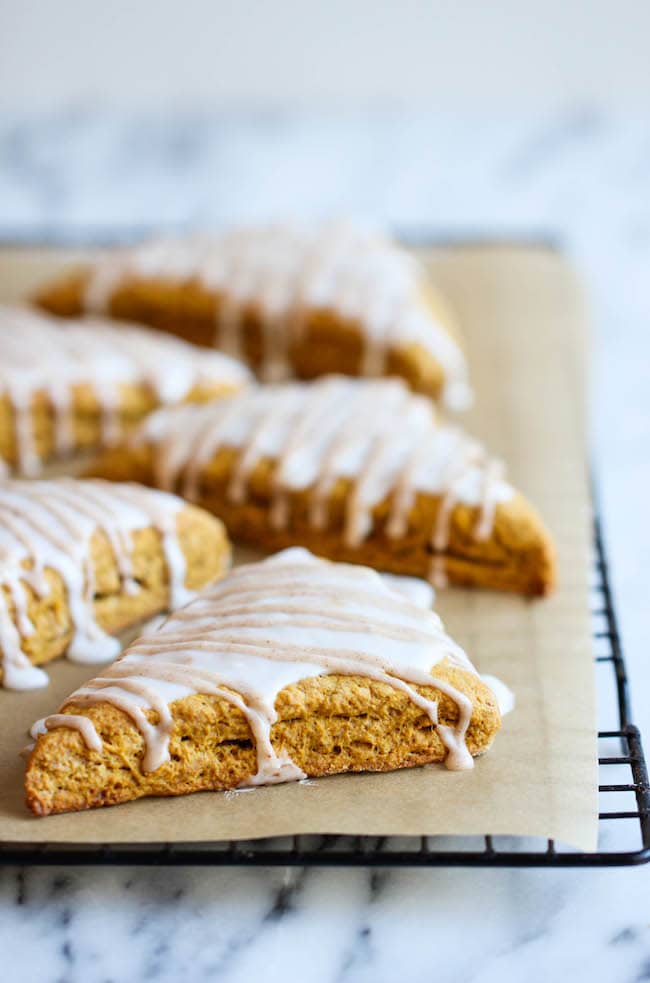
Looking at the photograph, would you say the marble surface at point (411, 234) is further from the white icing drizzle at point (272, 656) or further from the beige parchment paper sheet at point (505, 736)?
the white icing drizzle at point (272, 656)

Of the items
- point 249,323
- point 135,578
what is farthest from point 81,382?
point 135,578

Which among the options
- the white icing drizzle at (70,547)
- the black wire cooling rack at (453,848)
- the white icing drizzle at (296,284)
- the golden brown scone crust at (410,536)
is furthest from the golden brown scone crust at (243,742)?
A: the white icing drizzle at (296,284)

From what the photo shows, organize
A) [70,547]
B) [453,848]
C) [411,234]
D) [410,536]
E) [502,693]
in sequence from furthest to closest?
[411,234]
[410,536]
[70,547]
[502,693]
[453,848]

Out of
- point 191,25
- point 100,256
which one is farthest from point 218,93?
point 100,256

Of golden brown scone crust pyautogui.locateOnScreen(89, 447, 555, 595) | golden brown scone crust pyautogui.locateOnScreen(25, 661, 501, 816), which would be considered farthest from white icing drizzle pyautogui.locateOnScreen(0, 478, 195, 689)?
golden brown scone crust pyautogui.locateOnScreen(25, 661, 501, 816)

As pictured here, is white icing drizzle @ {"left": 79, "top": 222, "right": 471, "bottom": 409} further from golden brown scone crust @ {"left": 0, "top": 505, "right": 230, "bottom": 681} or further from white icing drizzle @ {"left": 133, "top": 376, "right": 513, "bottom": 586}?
golden brown scone crust @ {"left": 0, "top": 505, "right": 230, "bottom": 681}

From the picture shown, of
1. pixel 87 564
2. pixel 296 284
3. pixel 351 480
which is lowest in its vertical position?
pixel 87 564

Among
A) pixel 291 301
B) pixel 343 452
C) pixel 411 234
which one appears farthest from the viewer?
pixel 411 234

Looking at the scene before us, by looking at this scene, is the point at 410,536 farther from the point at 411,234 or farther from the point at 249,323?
A: the point at 411,234

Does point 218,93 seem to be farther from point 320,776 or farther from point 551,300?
point 320,776
